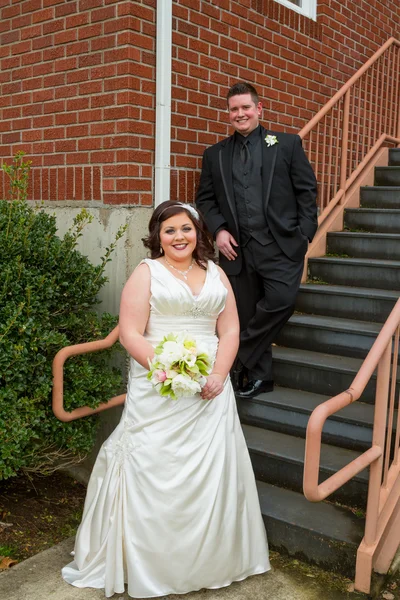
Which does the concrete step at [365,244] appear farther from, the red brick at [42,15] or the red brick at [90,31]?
the red brick at [42,15]

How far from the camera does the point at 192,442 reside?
10.1 feet

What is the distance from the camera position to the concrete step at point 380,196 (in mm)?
5980

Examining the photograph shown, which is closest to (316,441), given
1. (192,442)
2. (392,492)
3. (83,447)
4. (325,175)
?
(192,442)

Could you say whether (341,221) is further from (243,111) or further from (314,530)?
(314,530)

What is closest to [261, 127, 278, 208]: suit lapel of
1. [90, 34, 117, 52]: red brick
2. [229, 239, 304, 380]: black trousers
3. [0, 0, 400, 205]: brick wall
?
[229, 239, 304, 380]: black trousers

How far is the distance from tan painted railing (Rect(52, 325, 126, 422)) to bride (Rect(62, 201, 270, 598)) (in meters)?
0.44

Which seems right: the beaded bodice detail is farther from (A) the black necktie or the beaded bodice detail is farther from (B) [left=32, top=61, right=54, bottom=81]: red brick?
(B) [left=32, top=61, right=54, bottom=81]: red brick

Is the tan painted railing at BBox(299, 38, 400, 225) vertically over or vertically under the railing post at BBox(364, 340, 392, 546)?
over

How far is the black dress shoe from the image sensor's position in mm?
4293

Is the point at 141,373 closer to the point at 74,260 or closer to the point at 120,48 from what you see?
the point at 74,260

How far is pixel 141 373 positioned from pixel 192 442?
0.41m

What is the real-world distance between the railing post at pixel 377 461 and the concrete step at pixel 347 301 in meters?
1.64

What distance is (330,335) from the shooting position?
15.1 feet

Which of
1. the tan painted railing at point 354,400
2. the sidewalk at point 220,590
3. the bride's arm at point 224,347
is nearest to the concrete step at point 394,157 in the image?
the tan painted railing at point 354,400
